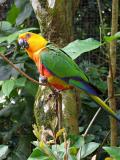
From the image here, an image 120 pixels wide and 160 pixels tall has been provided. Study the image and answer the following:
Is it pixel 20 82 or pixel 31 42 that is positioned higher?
pixel 31 42

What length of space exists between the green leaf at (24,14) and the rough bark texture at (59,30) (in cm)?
38

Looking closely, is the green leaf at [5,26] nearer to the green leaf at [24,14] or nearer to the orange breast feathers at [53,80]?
the green leaf at [24,14]

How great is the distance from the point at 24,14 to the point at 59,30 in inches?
18.1

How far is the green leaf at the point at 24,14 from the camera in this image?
2152 millimetres

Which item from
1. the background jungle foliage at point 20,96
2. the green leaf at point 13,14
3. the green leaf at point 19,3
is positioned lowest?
the background jungle foliage at point 20,96

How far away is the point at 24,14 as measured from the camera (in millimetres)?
2162

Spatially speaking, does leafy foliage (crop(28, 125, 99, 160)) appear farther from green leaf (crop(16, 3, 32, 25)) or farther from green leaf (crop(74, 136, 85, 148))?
green leaf (crop(16, 3, 32, 25))

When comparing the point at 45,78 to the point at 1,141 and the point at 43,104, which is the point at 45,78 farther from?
the point at 1,141

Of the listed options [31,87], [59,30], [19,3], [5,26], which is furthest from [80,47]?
[19,3]

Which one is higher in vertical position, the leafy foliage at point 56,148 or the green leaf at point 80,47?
the green leaf at point 80,47

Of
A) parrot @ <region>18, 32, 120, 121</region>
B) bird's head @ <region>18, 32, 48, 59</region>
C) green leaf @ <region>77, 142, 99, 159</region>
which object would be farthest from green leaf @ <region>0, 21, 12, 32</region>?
green leaf @ <region>77, 142, 99, 159</region>

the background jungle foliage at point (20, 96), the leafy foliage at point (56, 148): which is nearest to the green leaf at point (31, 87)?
the background jungle foliage at point (20, 96)

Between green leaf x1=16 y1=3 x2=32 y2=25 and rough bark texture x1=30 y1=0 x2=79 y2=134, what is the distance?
1.24 ft

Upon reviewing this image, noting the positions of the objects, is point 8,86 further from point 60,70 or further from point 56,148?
point 56,148
